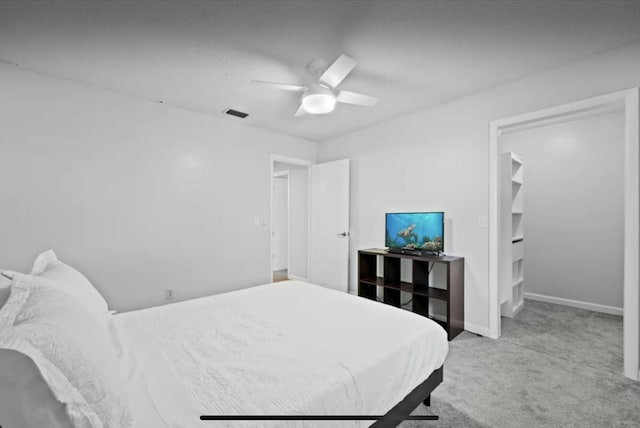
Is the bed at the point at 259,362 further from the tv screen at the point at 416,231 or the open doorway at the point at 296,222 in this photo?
the open doorway at the point at 296,222

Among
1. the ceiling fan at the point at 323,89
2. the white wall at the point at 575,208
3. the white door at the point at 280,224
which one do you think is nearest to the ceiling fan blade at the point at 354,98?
the ceiling fan at the point at 323,89

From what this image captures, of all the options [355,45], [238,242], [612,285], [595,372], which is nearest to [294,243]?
[238,242]

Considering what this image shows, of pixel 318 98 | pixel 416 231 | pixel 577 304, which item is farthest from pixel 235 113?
pixel 577 304

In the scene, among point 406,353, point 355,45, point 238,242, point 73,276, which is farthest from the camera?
point 238,242

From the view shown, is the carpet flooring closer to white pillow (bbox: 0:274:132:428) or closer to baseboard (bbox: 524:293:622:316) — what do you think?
baseboard (bbox: 524:293:622:316)

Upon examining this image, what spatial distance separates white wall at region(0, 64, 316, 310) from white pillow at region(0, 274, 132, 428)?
2120 mm

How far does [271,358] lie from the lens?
1301mm

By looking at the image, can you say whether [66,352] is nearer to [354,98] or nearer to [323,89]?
[323,89]

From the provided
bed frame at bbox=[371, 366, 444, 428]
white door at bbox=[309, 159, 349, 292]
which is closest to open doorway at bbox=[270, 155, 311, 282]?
white door at bbox=[309, 159, 349, 292]

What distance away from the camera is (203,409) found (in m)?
0.97

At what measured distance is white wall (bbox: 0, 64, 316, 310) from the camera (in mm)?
2457

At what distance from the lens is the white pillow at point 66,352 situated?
75 centimetres

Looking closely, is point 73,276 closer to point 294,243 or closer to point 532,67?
point 532,67

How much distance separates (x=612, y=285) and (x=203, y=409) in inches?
195
